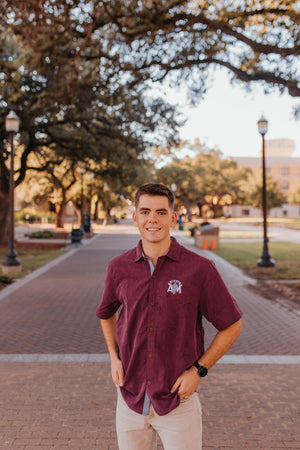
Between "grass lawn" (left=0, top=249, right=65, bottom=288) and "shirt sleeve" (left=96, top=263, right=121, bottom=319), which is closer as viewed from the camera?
"shirt sleeve" (left=96, top=263, right=121, bottom=319)

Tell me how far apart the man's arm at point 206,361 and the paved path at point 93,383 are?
71.4 inches

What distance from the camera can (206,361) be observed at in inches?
82.4

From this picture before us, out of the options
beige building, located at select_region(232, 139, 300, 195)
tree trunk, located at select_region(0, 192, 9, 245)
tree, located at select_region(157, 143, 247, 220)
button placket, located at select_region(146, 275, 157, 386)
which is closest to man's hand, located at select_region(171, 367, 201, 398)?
button placket, located at select_region(146, 275, 157, 386)

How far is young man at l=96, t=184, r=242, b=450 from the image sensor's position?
2031mm

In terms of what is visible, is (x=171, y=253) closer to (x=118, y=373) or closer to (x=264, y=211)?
(x=118, y=373)

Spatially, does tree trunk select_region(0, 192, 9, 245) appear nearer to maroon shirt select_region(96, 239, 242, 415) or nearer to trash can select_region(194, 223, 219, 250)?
trash can select_region(194, 223, 219, 250)

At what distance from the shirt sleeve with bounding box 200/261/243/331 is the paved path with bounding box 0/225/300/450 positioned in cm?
191

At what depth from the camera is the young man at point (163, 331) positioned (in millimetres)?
2031

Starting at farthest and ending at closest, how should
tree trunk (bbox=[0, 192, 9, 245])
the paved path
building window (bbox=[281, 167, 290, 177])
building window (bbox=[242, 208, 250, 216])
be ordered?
building window (bbox=[281, 167, 290, 177]) → building window (bbox=[242, 208, 250, 216]) → tree trunk (bbox=[0, 192, 9, 245]) → the paved path

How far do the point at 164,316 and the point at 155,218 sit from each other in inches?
18.5

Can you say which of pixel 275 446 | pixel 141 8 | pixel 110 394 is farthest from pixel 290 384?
pixel 141 8

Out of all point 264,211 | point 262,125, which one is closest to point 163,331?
point 264,211

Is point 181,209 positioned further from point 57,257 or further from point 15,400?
point 15,400

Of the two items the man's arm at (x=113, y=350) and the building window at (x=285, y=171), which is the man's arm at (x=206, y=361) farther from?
the building window at (x=285, y=171)
